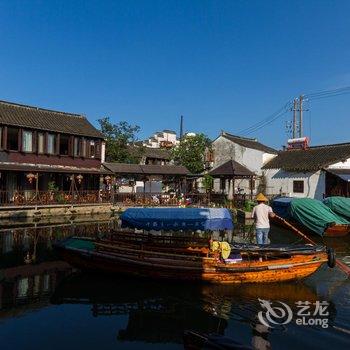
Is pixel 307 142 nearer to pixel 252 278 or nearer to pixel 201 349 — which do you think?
pixel 252 278

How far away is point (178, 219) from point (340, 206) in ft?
48.6

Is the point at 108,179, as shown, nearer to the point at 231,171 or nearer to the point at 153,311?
the point at 231,171

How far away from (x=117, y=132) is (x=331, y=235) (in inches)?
1017

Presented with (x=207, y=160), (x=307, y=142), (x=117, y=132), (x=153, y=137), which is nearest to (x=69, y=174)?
(x=117, y=132)

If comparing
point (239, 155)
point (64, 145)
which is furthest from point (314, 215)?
point (239, 155)

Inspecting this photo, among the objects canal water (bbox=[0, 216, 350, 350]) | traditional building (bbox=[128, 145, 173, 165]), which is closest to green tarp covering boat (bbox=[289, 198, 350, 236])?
canal water (bbox=[0, 216, 350, 350])

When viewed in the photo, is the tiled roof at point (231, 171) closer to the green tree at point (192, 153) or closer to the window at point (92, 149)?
the green tree at point (192, 153)

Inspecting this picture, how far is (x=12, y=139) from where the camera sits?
28.5 metres

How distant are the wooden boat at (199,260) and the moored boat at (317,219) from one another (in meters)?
8.91

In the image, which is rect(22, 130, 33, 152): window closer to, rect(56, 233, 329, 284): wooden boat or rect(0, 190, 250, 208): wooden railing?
rect(0, 190, 250, 208): wooden railing

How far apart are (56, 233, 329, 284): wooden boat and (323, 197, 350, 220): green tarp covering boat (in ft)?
39.2

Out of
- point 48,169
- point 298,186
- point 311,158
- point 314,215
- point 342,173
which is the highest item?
point 311,158

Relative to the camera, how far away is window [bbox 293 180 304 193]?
36.5 meters

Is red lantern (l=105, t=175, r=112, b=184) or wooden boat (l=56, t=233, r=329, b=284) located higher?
red lantern (l=105, t=175, r=112, b=184)
